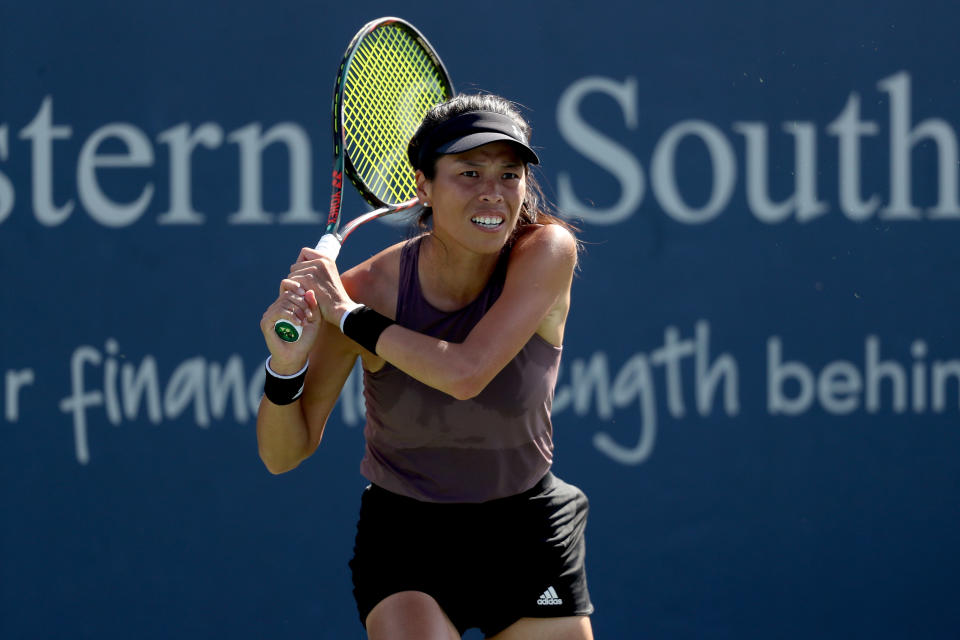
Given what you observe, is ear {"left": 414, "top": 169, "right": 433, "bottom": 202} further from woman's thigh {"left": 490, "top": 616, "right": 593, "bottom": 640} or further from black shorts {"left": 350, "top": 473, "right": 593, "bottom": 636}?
woman's thigh {"left": 490, "top": 616, "right": 593, "bottom": 640}

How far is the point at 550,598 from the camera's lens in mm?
2432

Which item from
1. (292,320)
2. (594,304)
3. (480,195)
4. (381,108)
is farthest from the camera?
(594,304)

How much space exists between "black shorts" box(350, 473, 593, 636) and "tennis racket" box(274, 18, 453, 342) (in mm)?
670

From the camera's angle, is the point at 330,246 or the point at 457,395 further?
the point at 330,246

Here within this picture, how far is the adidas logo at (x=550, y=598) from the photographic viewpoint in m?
2.42

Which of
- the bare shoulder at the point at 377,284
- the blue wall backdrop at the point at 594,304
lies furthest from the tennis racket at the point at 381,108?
the blue wall backdrop at the point at 594,304

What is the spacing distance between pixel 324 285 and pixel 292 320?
0.11 metres

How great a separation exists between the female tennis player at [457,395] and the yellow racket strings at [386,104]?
263 millimetres

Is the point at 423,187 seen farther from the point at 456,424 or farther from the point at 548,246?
the point at 456,424

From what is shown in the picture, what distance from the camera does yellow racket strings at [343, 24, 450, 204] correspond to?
8.85 feet

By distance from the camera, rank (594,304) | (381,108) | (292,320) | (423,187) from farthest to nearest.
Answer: (594,304) → (381,108) → (423,187) → (292,320)

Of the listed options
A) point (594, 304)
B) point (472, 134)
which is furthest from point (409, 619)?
point (594, 304)

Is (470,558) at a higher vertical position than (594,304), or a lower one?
lower

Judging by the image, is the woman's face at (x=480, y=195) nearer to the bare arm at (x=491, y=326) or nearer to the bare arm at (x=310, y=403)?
the bare arm at (x=491, y=326)
